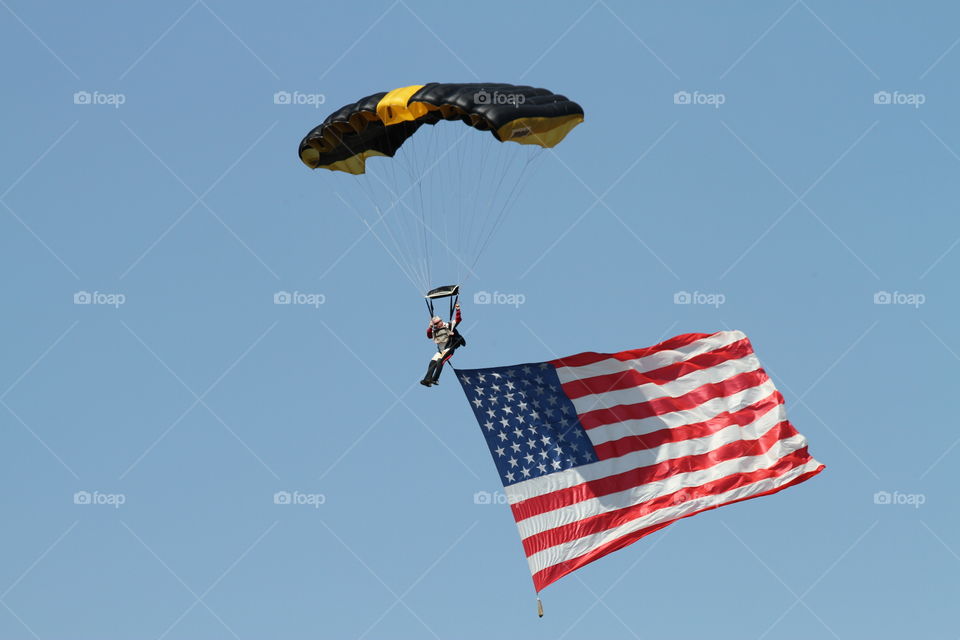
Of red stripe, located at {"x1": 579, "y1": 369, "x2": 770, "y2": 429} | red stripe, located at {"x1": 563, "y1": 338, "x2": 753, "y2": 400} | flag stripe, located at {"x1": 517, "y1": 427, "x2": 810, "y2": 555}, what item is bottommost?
flag stripe, located at {"x1": 517, "y1": 427, "x2": 810, "y2": 555}

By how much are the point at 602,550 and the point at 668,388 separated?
4000 mm

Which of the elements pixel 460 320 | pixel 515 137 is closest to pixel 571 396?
pixel 460 320

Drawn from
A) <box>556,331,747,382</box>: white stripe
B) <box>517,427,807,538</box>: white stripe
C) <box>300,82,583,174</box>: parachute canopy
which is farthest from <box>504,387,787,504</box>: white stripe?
<box>300,82,583,174</box>: parachute canopy

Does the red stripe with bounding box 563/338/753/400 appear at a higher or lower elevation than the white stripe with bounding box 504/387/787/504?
higher

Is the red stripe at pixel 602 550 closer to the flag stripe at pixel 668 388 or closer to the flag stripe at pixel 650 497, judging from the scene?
the flag stripe at pixel 650 497

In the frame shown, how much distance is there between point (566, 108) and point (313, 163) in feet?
17.9

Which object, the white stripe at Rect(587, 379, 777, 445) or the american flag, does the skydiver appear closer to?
the american flag

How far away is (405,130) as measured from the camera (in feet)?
93.2

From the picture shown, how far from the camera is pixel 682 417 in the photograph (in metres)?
29.1

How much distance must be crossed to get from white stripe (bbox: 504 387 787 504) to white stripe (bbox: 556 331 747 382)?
175 cm

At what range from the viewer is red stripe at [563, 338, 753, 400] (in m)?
28.6

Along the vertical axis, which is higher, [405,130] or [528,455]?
[405,130]

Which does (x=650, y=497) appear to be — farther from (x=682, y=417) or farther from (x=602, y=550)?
(x=682, y=417)

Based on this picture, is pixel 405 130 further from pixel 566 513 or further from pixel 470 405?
pixel 566 513
